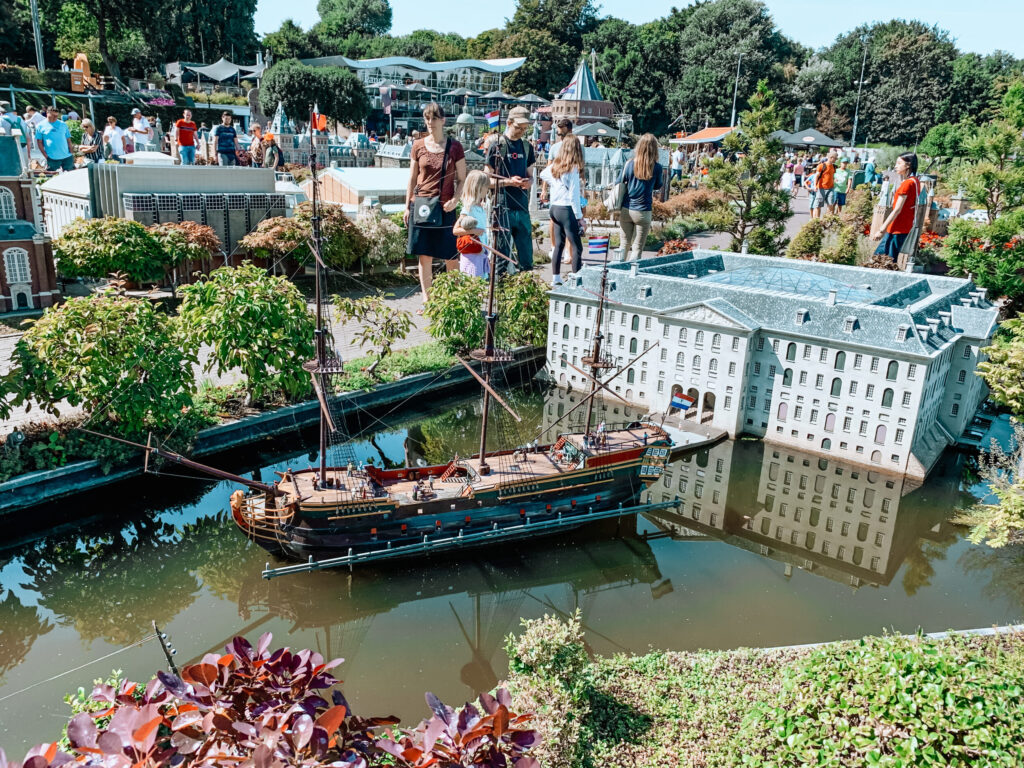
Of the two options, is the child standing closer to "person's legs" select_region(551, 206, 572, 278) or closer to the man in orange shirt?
"person's legs" select_region(551, 206, 572, 278)

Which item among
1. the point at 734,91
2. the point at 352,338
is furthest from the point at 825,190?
the point at 734,91

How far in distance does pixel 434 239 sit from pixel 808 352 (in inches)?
554

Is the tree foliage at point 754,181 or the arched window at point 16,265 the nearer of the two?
the arched window at point 16,265

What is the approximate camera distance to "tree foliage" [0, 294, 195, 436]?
2338 cm

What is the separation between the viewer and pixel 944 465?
29672 mm

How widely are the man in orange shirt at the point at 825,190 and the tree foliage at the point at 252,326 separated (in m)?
41.3

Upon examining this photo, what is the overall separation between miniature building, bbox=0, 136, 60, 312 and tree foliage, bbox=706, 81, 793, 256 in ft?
108

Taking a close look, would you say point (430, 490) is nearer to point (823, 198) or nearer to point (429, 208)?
point (429, 208)

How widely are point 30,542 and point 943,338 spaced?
1190 inches

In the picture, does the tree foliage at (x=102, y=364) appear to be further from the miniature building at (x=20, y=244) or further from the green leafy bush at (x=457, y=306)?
the green leafy bush at (x=457, y=306)

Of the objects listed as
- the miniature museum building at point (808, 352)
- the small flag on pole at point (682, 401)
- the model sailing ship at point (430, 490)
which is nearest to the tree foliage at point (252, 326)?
the model sailing ship at point (430, 490)

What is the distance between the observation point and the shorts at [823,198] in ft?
186

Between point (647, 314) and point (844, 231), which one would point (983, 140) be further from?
point (647, 314)

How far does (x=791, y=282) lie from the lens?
35.2 metres
